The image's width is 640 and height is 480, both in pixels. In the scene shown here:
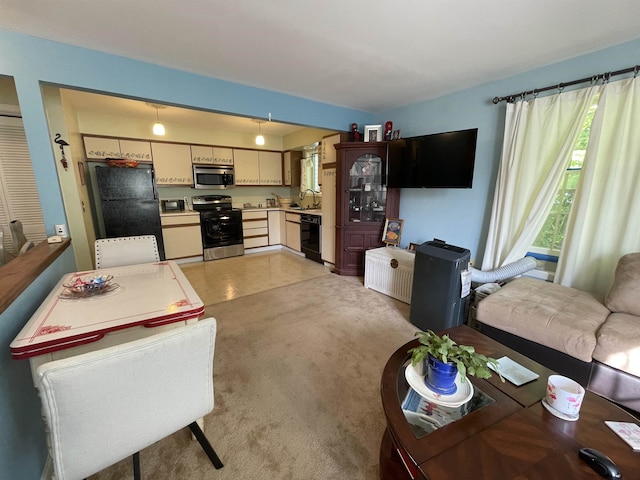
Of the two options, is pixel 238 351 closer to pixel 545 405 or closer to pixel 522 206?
pixel 545 405

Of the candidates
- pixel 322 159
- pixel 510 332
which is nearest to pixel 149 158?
pixel 322 159

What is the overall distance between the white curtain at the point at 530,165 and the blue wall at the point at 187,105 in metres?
0.19

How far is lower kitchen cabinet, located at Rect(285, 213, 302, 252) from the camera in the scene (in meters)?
5.02

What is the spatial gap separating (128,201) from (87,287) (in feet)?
9.68

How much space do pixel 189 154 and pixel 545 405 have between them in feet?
17.5

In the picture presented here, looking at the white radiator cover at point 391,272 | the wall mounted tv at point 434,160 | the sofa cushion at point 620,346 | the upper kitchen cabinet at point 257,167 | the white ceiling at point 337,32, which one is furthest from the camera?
the upper kitchen cabinet at point 257,167

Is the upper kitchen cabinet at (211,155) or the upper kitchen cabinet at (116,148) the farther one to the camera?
the upper kitchen cabinet at (211,155)

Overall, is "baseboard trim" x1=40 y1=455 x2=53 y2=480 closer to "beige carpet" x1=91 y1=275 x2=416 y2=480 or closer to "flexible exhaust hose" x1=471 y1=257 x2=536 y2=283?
"beige carpet" x1=91 y1=275 x2=416 y2=480

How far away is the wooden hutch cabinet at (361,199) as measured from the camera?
356 centimetres

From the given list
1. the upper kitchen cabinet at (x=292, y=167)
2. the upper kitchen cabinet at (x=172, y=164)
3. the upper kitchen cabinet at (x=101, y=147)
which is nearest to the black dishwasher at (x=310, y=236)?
the upper kitchen cabinet at (x=292, y=167)

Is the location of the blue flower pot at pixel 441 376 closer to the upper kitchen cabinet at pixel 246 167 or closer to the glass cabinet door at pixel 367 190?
the glass cabinet door at pixel 367 190

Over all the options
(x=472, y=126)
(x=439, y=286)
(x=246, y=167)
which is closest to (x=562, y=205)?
(x=472, y=126)

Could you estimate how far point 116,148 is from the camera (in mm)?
3957

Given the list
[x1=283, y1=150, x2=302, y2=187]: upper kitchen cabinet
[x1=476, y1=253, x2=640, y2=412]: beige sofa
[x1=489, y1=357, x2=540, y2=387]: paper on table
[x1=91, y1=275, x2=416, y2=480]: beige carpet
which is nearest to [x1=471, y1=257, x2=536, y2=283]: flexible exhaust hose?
[x1=476, y1=253, x2=640, y2=412]: beige sofa
